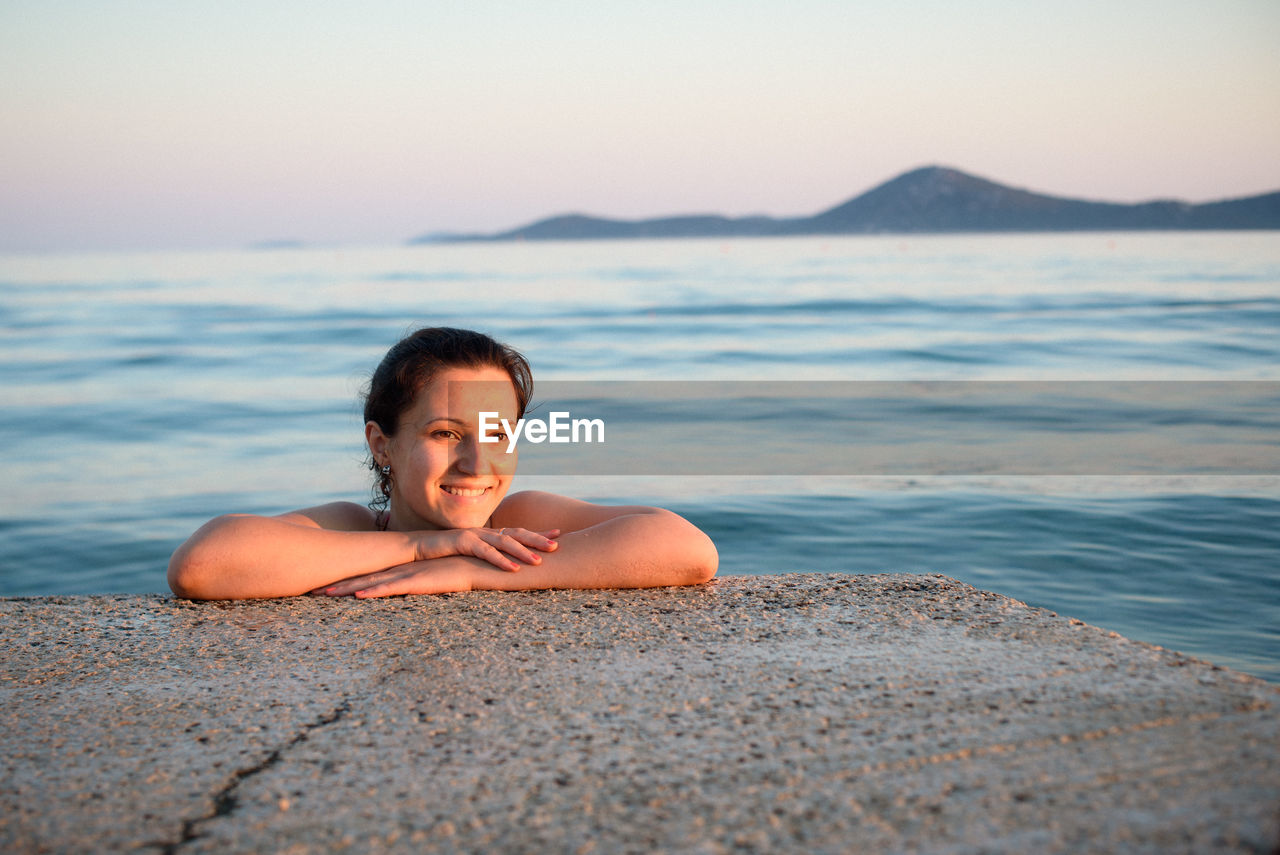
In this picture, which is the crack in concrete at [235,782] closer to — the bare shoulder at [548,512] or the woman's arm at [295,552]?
the woman's arm at [295,552]

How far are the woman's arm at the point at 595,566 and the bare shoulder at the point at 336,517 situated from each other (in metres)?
0.28

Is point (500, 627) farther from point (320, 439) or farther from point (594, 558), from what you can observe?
point (320, 439)

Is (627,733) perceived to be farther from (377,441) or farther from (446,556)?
(377,441)

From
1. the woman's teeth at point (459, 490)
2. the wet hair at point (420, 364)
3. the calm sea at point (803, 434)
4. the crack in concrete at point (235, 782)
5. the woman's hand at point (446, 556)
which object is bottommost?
the calm sea at point (803, 434)

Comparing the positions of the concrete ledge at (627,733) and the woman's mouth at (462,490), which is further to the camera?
the woman's mouth at (462,490)

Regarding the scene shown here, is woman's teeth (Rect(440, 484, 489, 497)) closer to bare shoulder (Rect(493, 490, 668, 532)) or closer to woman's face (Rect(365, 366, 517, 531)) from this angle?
woman's face (Rect(365, 366, 517, 531))

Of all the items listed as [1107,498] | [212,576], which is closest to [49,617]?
[212,576]

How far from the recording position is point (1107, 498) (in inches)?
266

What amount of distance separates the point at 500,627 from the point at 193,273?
40.8m

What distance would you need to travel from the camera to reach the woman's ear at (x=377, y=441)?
11.2 ft

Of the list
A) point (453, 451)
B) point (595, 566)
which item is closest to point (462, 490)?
point (453, 451)

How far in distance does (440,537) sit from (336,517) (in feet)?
1.48

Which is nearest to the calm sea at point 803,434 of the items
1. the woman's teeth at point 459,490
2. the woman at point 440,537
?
the woman at point 440,537

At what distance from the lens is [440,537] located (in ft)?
10.7
